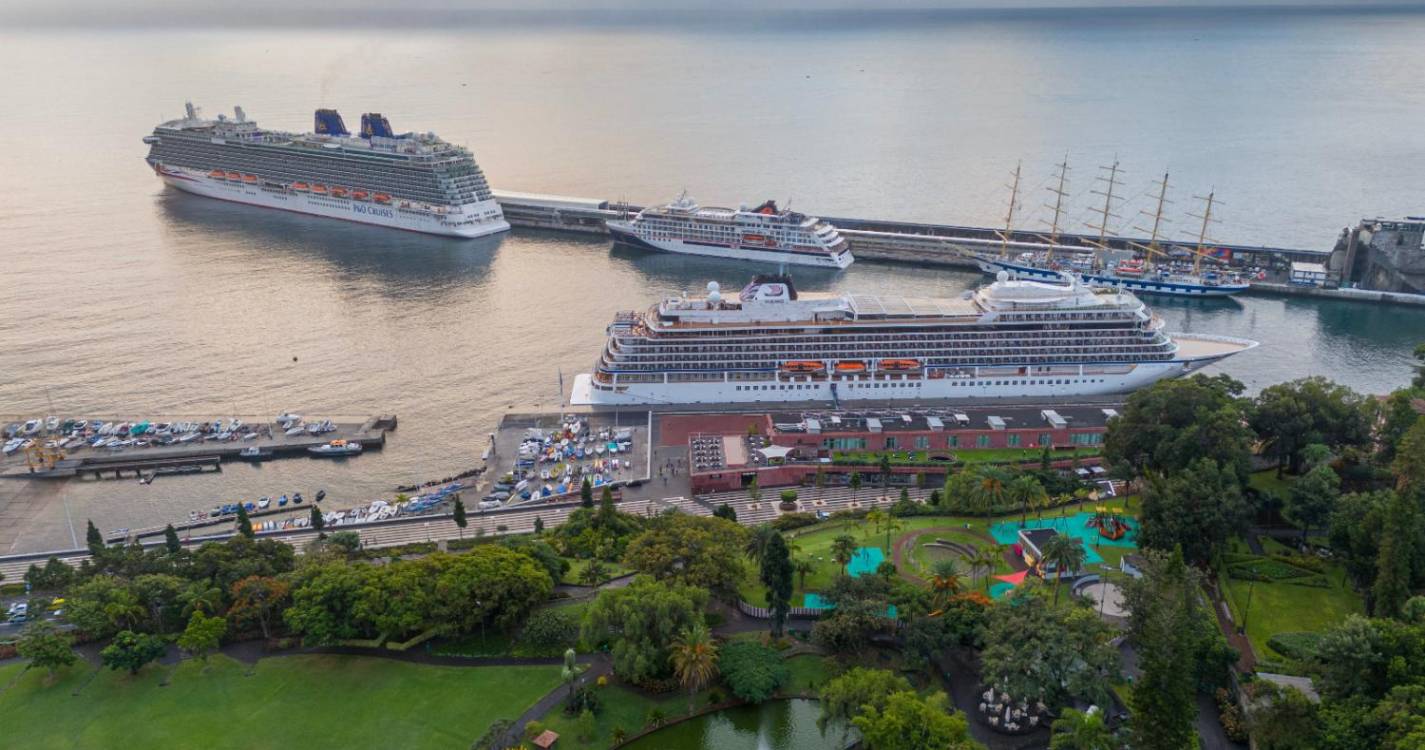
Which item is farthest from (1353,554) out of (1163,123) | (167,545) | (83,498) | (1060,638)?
(1163,123)

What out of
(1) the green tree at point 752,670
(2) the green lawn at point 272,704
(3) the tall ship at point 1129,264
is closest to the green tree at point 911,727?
(1) the green tree at point 752,670

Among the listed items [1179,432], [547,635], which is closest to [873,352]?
[1179,432]

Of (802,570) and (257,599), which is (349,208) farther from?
(802,570)

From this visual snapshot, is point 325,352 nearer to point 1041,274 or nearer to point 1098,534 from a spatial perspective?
point 1098,534

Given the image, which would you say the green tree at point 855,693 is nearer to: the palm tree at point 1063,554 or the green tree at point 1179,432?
the palm tree at point 1063,554

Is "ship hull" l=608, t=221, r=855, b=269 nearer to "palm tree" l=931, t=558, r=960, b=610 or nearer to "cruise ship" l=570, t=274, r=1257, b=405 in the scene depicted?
"cruise ship" l=570, t=274, r=1257, b=405

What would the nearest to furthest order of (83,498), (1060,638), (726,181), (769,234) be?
(1060,638)
(83,498)
(769,234)
(726,181)
